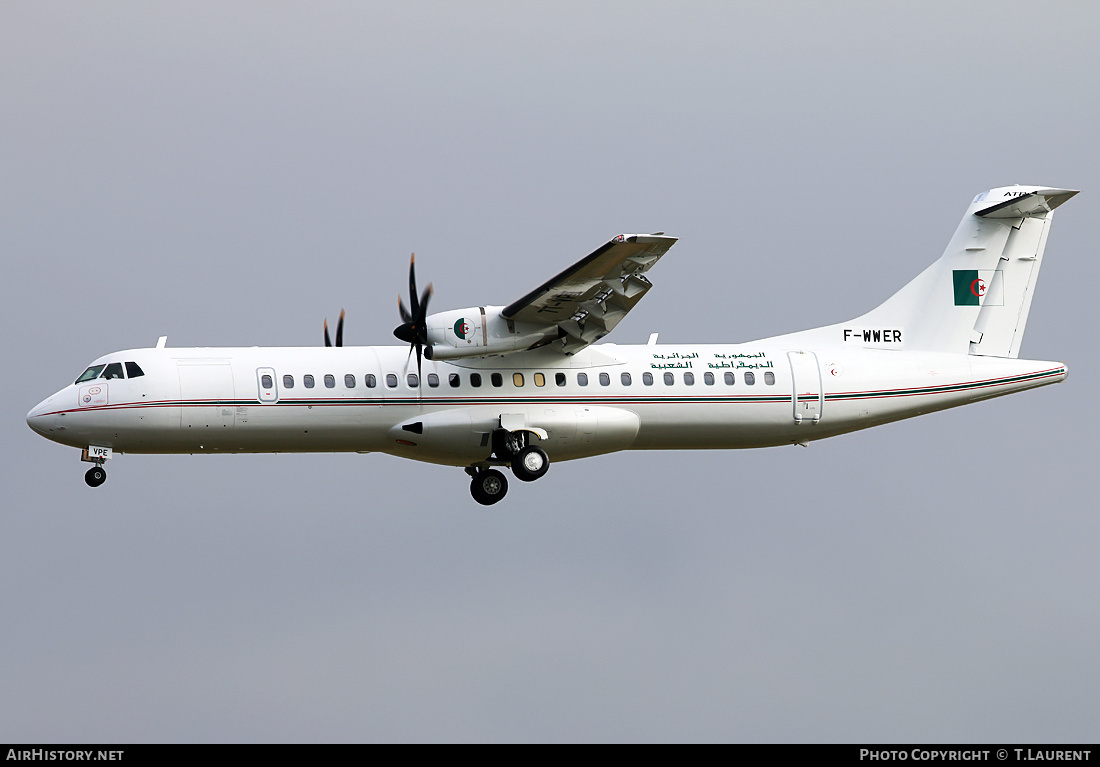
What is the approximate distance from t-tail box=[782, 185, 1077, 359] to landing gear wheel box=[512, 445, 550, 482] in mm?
6466

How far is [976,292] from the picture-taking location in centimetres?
3409

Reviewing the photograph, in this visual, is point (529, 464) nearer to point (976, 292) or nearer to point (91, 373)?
point (91, 373)

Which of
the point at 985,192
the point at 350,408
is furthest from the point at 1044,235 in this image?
the point at 350,408

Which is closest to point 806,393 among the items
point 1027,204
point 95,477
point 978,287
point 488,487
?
point 978,287

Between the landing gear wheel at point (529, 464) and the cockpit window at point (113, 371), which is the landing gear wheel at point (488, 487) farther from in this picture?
the cockpit window at point (113, 371)

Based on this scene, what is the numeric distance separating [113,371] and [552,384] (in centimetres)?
898

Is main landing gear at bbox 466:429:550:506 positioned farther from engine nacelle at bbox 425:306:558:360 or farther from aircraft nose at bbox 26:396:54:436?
aircraft nose at bbox 26:396:54:436
